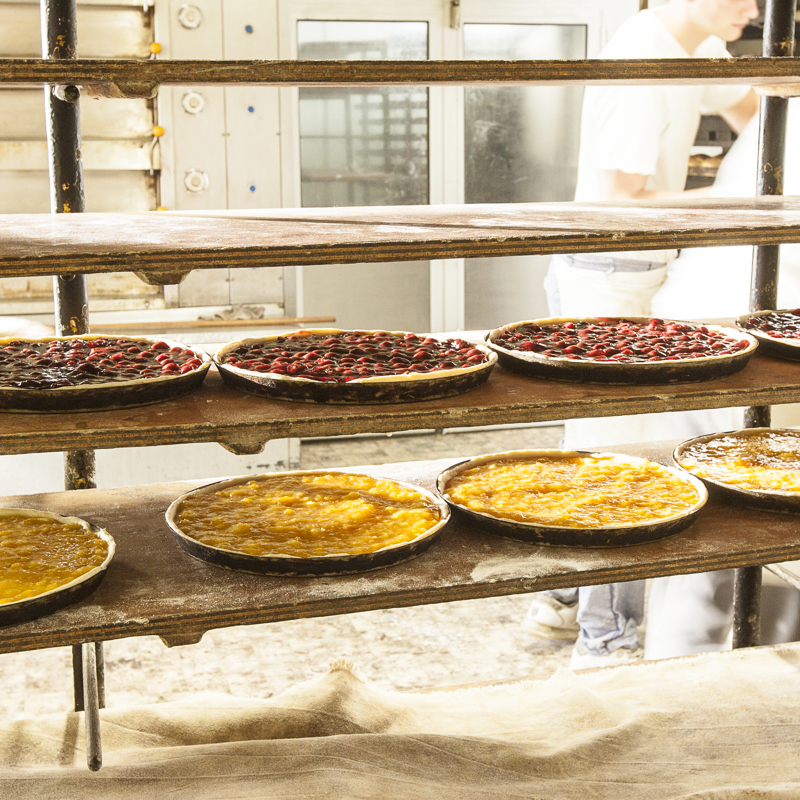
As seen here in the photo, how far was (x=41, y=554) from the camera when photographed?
196 cm

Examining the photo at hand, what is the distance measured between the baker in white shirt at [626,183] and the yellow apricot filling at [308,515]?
135 centimetres

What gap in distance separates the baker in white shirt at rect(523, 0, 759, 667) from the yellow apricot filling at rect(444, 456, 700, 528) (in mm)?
1011

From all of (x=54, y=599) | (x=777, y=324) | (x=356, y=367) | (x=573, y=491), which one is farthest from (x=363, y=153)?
(x=54, y=599)

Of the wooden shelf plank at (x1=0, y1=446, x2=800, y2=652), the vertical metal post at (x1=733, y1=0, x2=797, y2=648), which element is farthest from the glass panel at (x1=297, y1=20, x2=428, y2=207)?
the wooden shelf plank at (x1=0, y1=446, x2=800, y2=652)

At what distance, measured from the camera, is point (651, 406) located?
1971mm

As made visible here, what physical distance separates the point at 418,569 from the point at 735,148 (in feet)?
7.93

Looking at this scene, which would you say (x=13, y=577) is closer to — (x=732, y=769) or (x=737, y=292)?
(x=732, y=769)

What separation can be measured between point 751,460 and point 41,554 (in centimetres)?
169

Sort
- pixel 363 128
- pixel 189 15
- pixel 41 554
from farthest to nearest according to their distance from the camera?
pixel 363 128
pixel 189 15
pixel 41 554

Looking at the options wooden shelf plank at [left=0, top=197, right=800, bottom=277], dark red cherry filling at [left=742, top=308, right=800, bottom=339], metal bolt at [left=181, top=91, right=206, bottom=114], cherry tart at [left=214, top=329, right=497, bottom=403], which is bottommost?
cherry tart at [left=214, top=329, right=497, bottom=403]

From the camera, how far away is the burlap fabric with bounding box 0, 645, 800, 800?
7.23ft

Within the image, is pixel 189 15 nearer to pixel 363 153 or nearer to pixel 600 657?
pixel 363 153

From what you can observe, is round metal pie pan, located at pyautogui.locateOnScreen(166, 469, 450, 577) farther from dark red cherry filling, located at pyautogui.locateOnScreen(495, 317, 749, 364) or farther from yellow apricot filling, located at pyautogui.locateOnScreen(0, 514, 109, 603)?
dark red cherry filling, located at pyautogui.locateOnScreen(495, 317, 749, 364)

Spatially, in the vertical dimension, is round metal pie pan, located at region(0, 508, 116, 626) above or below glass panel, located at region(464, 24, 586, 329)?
below
